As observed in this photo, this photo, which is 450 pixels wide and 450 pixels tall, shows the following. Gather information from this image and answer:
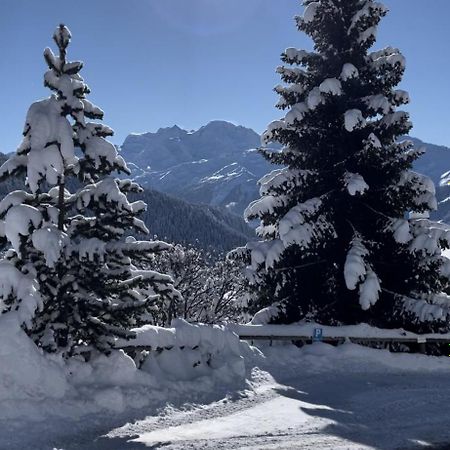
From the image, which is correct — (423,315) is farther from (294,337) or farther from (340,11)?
(340,11)

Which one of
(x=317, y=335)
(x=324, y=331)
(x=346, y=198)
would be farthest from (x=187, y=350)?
(x=346, y=198)

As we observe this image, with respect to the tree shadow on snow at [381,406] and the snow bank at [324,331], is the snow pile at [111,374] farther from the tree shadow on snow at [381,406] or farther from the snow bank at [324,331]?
the snow bank at [324,331]

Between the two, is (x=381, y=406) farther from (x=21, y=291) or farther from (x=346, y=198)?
(x=346, y=198)

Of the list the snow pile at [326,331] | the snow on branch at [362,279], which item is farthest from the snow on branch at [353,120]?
the snow pile at [326,331]

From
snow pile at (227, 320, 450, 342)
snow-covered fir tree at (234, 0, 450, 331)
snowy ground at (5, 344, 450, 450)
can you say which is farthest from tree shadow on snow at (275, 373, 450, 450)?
snow-covered fir tree at (234, 0, 450, 331)

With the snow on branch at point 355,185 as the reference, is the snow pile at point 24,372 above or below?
below

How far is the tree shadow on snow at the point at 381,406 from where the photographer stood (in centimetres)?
770

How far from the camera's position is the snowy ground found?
23.7 feet

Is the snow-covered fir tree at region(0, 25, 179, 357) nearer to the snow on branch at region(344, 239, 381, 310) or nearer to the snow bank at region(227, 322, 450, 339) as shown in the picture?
the snow bank at region(227, 322, 450, 339)

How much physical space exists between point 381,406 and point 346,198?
7.29 metres

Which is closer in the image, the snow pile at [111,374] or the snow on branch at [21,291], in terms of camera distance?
the snow pile at [111,374]

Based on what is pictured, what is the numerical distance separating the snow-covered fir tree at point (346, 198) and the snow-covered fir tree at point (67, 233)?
5.23m

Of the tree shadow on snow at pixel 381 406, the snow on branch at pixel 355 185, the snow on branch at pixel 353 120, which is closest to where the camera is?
the tree shadow on snow at pixel 381 406

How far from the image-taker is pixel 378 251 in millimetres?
15484
